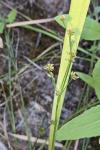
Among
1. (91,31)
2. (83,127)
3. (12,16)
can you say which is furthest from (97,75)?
(12,16)

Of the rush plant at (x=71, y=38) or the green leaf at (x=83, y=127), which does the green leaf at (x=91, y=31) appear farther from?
the green leaf at (x=83, y=127)

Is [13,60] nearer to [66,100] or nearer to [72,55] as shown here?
[66,100]

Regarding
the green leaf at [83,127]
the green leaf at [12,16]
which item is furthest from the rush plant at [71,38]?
the green leaf at [12,16]

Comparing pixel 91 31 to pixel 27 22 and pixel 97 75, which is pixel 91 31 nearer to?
pixel 97 75

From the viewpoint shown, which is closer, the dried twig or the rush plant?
the rush plant

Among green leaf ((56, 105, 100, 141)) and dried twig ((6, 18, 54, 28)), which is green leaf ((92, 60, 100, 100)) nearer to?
green leaf ((56, 105, 100, 141))

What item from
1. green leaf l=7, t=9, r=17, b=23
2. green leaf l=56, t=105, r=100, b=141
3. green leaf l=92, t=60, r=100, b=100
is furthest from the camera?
green leaf l=7, t=9, r=17, b=23

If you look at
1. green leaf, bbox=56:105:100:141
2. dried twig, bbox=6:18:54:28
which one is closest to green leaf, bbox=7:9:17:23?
dried twig, bbox=6:18:54:28

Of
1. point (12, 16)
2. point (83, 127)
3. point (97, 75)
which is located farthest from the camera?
point (12, 16)
